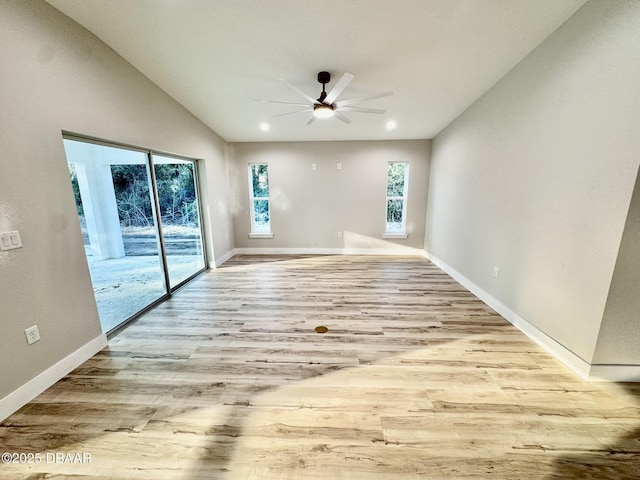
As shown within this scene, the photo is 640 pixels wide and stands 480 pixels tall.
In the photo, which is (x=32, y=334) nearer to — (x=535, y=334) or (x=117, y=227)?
(x=117, y=227)

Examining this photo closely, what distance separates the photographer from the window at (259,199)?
17.3 feet

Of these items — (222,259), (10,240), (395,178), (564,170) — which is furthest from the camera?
(395,178)

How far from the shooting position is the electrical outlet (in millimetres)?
1635

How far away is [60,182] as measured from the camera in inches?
73.0

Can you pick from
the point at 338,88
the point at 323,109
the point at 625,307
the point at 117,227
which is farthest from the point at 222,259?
the point at 625,307

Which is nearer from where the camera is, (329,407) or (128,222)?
(329,407)

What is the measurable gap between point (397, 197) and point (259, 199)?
312cm

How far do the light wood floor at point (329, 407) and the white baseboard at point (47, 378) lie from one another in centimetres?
6

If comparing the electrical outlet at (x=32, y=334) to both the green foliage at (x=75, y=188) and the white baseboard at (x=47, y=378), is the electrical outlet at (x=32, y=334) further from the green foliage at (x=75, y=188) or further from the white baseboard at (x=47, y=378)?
the green foliage at (x=75, y=188)

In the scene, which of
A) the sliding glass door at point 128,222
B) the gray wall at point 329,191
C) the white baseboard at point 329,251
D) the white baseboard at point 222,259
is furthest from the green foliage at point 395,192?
the sliding glass door at point 128,222

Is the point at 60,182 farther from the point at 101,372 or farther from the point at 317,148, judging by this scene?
the point at 317,148

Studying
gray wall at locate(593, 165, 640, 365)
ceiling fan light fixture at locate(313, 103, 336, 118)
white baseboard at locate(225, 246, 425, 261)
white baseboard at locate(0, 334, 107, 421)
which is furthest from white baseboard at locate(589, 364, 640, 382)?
white baseboard at locate(0, 334, 107, 421)

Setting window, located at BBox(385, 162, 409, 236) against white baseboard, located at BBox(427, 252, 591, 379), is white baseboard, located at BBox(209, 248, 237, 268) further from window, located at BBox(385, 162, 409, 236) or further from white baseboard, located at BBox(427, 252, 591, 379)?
white baseboard, located at BBox(427, 252, 591, 379)

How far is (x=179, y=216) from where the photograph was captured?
3.65 metres
